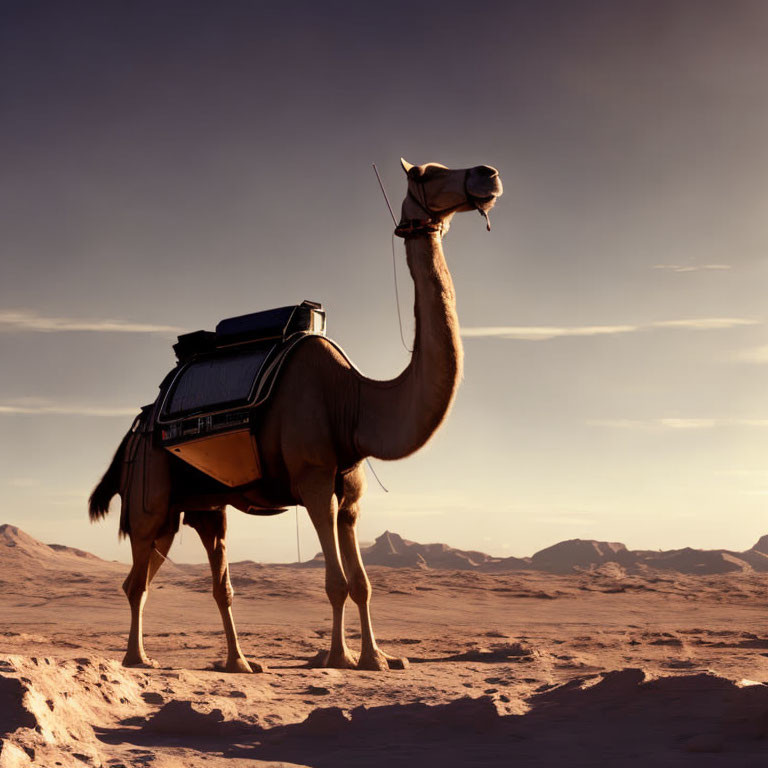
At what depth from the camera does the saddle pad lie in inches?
368

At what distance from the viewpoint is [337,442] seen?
9.05m

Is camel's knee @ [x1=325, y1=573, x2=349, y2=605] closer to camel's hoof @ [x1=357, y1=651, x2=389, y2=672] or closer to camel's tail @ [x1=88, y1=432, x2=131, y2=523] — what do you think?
camel's hoof @ [x1=357, y1=651, x2=389, y2=672]

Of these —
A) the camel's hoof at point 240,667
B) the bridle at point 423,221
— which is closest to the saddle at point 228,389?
the camel's hoof at point 240,667

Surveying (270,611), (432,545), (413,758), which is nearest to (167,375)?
(413,758)

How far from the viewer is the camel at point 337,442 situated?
808 cm

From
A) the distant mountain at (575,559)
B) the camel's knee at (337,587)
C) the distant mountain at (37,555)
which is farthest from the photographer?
the distant mountain at (575,559)

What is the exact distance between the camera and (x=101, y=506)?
36.4 ft

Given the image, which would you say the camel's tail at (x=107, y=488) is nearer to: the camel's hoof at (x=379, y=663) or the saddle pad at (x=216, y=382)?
the saddle pad at (x=216, y=382)

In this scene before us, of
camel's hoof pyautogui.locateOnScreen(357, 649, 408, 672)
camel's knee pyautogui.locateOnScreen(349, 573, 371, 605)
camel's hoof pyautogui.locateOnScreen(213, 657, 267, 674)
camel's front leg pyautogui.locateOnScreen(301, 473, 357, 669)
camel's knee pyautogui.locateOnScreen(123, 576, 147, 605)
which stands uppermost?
camel's front leg pyautogui.locateOnScreen(301, 473, 357, 669)

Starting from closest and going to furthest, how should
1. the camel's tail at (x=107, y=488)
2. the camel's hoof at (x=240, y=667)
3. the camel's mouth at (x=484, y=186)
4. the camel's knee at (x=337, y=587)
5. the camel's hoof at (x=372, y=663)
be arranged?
1. the camel's mouth at (x=484, y=186)
2. the camel's knee at (x=337, y=587)
3. the camel's hoof at (x=372, y=663)
4. the camel's hoof at (x=240, y=667)
5. the camel's tail at (x=107, y=488)

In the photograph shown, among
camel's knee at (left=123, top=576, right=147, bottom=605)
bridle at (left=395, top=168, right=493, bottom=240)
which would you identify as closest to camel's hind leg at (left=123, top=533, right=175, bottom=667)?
camel's knee at (left=123, top=576, right=147, bottom=605)

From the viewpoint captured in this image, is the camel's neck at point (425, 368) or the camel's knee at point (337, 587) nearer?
the camel's neck at point (425, 368)

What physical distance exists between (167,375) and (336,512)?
121 inches

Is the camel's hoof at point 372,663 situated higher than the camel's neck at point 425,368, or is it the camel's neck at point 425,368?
the camel's neck at point 425,368
